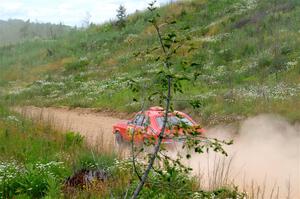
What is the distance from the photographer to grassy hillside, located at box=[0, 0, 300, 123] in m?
21.9

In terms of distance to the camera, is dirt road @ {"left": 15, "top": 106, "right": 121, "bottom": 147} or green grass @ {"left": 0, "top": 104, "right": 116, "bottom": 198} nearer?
green grass @ {"left": 0, "top": 104, "right": 116, "bottom": 198}

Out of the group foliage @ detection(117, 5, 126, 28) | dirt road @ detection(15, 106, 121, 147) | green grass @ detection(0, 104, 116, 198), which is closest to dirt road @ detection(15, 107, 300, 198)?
dirt road @ detection(15, 106, 121, 147)

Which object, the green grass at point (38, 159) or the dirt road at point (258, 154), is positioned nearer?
the green grass at point (38, 159)

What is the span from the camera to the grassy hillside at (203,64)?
71.8 feet

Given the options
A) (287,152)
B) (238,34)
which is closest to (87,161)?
(287,152)

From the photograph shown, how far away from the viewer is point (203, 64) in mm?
31734

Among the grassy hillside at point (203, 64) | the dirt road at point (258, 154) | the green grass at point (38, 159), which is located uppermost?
the grassy hillside at point (203, 64)

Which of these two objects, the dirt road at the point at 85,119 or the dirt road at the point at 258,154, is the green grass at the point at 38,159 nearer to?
the dirt road at the point at 258,154

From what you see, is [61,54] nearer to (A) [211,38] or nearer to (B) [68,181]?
(A) [211,38]

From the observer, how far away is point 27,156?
996cm

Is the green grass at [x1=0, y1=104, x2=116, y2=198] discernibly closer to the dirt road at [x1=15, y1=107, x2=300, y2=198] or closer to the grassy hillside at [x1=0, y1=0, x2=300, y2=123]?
the dirt road at [x1=15, y1=107, x2=300, y2=198]

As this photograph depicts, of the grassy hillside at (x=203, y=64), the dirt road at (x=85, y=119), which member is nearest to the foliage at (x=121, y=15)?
the grassy hillside at (x=203, y=64)

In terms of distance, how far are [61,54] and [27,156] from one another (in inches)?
1675

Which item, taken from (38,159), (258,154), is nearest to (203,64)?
(258,154)
